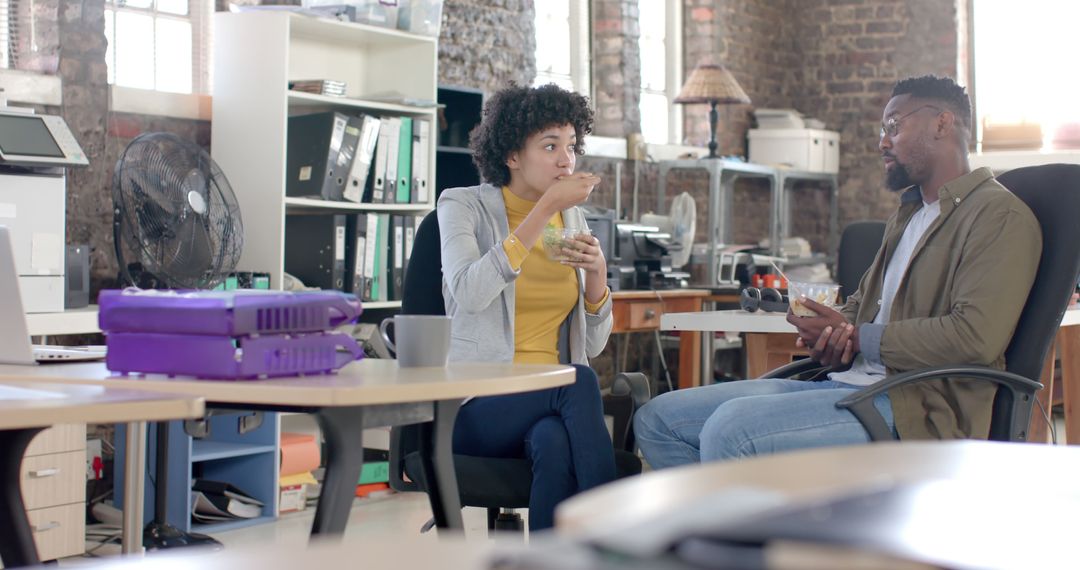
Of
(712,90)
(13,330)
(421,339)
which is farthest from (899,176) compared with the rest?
(712,90)

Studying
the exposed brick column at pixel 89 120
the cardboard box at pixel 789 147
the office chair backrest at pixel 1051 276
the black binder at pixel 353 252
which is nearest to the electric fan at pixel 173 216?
the exposed brick column at pixel 89 120

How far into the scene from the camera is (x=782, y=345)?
386 cm

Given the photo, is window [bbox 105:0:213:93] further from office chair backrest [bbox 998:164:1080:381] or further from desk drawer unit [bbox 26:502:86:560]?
office chair backrest [bbox 998:164:1080:381]

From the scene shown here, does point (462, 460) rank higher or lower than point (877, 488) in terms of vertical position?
lower

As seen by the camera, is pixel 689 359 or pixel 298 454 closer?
pixel 298 454

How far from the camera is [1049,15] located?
803 centimetres

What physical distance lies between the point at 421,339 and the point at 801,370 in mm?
1343

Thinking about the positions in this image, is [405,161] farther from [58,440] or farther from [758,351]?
[58,440]

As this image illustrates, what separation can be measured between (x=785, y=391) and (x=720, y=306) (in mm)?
3939

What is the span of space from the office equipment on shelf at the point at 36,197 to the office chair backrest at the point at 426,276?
4.18ft

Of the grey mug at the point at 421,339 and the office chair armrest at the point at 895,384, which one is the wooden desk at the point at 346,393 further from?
the office chair armrest at the point at 895,384

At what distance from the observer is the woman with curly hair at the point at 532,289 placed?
2.38 meters

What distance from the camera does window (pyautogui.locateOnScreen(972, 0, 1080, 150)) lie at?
7.93m

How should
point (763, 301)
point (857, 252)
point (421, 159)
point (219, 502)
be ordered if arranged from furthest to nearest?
point (421, 159) < point (219, 502) < point (857, 252) < point (763, 301)
